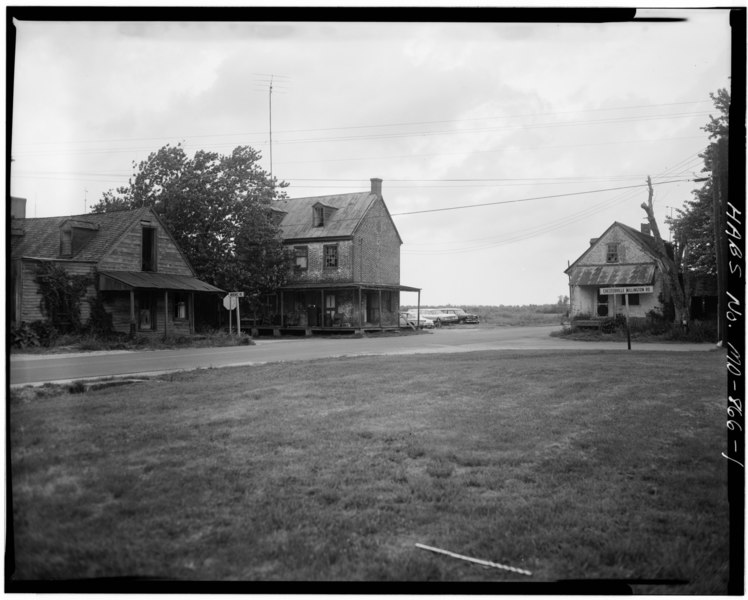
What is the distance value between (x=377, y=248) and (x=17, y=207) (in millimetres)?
4117

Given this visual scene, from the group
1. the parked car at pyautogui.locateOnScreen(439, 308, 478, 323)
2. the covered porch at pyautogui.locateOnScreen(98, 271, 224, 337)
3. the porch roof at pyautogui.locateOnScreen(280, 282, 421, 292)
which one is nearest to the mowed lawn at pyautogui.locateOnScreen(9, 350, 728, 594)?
the covered porch at pyautogui.locateOnScreen(98, 271, 224, 337)

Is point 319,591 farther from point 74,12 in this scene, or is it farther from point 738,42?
point 738,42

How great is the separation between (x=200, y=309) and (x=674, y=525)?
42.5ft

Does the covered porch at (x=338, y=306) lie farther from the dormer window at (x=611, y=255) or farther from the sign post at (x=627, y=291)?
the dormer window at (x=611, y=255)

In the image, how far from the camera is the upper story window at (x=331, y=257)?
870 centimetres

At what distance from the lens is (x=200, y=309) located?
46.6 feet

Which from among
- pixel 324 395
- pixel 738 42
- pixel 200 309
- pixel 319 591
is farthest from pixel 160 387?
pixel 200 309

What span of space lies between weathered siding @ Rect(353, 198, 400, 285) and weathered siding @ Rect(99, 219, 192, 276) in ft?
8.46

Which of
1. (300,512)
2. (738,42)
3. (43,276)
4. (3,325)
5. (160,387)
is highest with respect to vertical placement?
(738,42)

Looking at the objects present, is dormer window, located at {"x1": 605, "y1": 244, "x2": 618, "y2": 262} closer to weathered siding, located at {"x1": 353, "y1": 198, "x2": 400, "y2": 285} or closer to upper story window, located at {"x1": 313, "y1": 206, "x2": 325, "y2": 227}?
weathered siding, located at {"x1": 353, "y1": 198, "x2": 400, "y2": 285}

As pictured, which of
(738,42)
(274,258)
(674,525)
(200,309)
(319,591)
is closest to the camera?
(319,591)

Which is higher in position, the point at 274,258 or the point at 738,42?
the point at 738,42

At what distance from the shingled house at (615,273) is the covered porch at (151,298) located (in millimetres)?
3837

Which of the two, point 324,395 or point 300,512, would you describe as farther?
point 324,395
